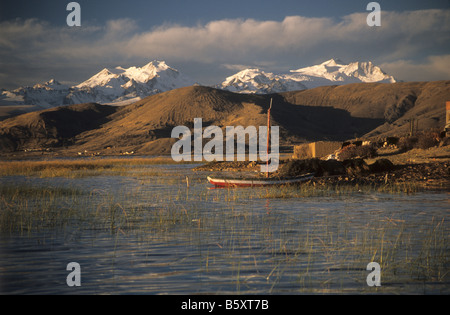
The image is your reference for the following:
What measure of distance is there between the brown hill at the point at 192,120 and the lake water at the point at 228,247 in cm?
10473

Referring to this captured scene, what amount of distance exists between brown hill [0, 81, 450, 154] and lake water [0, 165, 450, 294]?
105 meters

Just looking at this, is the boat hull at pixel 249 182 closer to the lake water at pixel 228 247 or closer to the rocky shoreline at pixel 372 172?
the rocky shoreline at pixel 372 172

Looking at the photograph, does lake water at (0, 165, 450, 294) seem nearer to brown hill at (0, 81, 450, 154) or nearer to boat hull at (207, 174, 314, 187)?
boat hull at (207, 174, 314, 187)

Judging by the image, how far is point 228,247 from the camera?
13453mm

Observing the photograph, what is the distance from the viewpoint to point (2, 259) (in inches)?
486

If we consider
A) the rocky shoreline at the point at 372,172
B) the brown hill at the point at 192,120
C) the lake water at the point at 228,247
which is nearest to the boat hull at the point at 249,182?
the rocky shoreline at the point at 372,172

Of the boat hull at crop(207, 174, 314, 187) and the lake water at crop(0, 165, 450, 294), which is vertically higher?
the boat hull at crop(207, 174, 314, 187)

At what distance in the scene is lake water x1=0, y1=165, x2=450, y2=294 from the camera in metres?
9.92

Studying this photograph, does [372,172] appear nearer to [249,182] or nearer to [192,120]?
[249,182]

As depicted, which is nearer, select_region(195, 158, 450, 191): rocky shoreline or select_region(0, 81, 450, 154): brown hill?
select_region(195, 158, 450, 191): rocky shoreline

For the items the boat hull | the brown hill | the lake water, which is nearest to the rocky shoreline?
the boat hull

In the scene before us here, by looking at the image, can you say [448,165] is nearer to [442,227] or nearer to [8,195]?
[442,227]

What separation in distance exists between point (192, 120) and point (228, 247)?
507 feet
